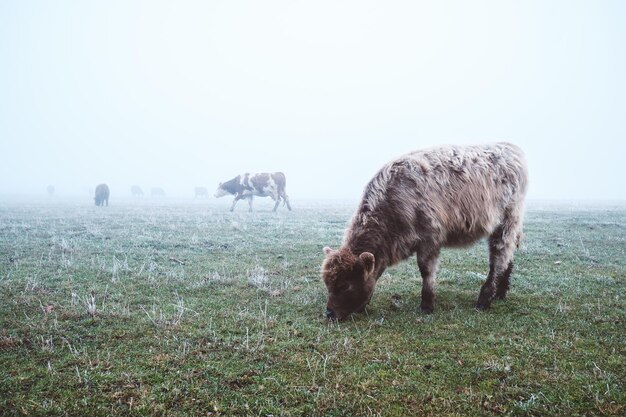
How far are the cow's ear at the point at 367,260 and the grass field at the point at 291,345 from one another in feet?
2.78

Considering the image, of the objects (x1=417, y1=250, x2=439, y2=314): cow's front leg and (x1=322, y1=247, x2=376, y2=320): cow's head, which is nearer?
(x1=322, y1=247, x2=376, y2=320): cow's head

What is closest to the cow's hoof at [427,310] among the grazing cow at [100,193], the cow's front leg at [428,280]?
the cow's front leg at [428,280]

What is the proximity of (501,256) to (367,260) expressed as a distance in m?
3.09

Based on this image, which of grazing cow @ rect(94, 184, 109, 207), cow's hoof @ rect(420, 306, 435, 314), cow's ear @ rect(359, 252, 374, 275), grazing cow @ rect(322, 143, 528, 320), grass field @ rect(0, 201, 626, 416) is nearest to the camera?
grass field @ rect(0, 201, 626, 416)

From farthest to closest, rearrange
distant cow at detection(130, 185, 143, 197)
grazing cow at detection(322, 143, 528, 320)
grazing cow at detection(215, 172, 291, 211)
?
1. distant cow at detection(130, 185, 143, 197)
2. grazing cow at detection(215, 172, 291, 211)
3. grazing cow at detection(322, 143, 528, 320)

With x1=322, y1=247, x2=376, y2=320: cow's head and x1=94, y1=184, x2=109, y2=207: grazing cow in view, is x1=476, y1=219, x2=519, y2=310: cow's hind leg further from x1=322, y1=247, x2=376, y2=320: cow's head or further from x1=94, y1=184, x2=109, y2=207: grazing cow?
x1=94, y1=184, x2=109, y2=207: grazing cow

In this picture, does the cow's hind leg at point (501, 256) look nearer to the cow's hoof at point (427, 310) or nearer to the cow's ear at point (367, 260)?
the cow's hoof at point (427, 310)

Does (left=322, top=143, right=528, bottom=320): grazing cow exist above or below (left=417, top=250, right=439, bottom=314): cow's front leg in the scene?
above

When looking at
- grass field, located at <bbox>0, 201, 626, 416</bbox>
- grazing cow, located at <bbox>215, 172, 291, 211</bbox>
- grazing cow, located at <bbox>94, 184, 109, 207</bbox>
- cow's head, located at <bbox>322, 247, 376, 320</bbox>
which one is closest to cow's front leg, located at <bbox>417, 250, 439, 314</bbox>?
grass field, located at <bbox>0, 201, 626, 416</bbox>

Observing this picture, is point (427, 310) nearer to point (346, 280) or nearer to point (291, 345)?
point (346, 280)

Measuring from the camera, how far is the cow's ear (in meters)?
5.88

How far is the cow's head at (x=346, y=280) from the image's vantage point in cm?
596

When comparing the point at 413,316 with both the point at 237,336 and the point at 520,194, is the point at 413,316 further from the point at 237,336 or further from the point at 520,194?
the point at 520,194

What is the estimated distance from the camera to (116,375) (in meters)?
4.02
